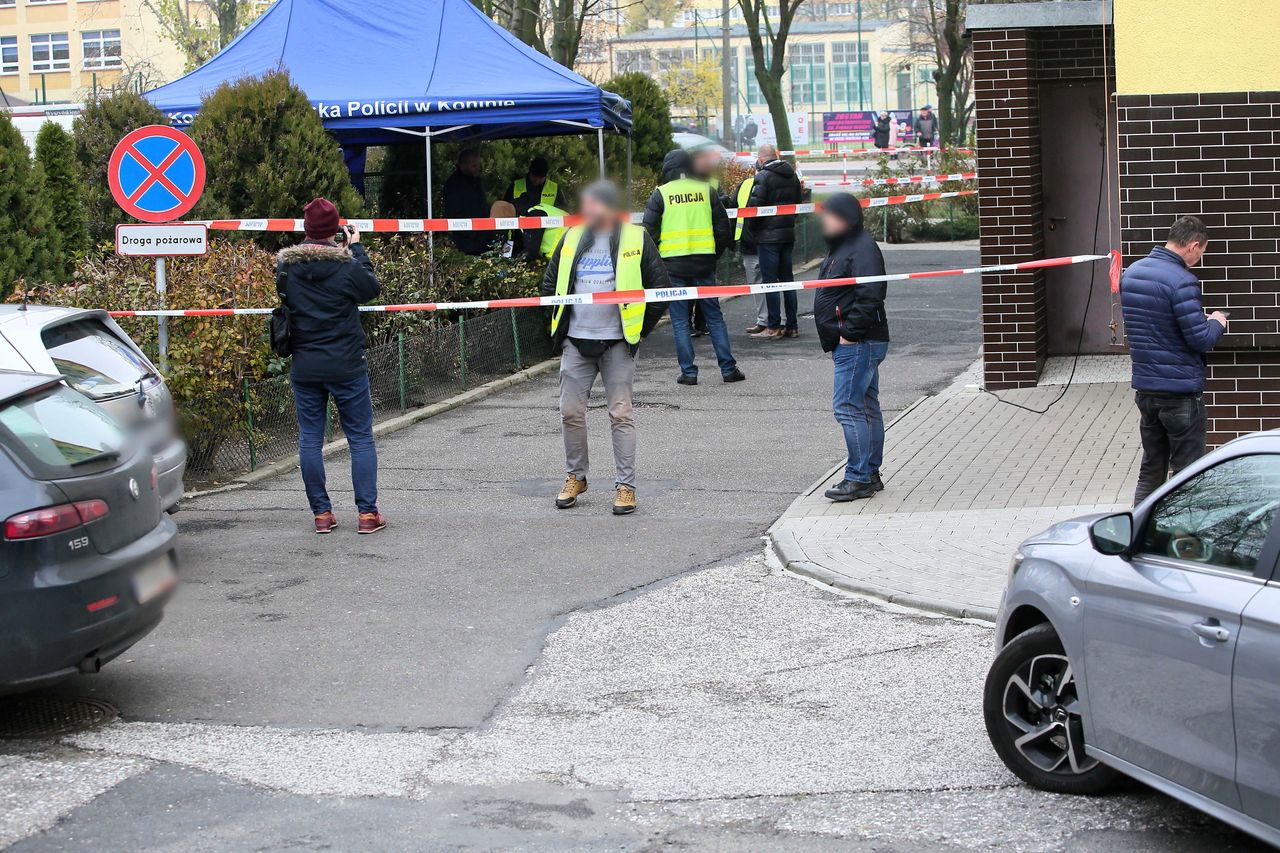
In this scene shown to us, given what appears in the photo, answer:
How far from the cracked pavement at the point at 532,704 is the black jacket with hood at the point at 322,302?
1.01m

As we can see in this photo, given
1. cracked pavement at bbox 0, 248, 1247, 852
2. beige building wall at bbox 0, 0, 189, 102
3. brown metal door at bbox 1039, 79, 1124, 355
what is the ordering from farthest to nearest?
1. beige building wall at bbox 0, 0, 189, 102
2. brown metal door at bbox 1039, 79, 1124, 355
3. cracked pavement at bbox 0, 248, 1247, 852

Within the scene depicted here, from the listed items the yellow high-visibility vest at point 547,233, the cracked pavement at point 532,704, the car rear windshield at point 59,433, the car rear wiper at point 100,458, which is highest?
the yellow high-visibility vest at point 547,233

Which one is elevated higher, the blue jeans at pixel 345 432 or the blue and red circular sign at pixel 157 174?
the blue and red circular sign at pixel 157 174

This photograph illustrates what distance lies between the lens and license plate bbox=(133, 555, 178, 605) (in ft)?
19.9

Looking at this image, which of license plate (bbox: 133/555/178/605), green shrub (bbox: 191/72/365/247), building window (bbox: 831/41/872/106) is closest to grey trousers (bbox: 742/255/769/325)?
green shrub (bbox: 191/72/365/247)

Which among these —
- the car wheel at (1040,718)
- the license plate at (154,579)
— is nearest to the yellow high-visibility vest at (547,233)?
the license plate at (154,579)

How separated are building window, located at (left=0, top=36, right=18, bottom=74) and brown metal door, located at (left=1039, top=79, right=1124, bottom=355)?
77.1 metres

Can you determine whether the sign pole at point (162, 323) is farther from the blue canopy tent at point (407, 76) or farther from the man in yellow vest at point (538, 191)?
the man in yellow vest at point (538, 191)

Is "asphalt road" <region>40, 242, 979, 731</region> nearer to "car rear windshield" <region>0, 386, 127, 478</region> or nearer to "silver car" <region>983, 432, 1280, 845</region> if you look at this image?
"car rear windshield" <region>0, 386, 127, 478</region>

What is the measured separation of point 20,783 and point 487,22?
13.6m

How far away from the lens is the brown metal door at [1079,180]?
14.3 meters

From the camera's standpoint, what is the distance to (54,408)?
607cm

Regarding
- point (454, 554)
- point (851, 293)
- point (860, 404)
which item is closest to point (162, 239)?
point (454, 554)

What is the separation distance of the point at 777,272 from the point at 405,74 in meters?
4.42
